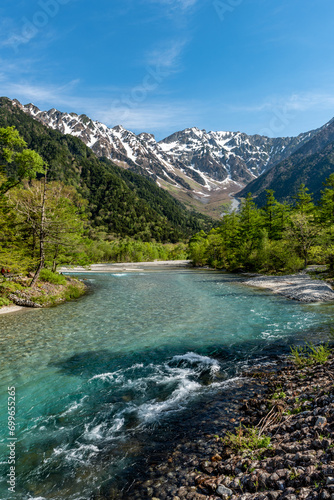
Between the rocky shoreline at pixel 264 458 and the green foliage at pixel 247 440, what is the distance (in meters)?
0.05

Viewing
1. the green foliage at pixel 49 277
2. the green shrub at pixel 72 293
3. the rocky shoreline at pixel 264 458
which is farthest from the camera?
the green foliage at pixel 49 277

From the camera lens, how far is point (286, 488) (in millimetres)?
3975

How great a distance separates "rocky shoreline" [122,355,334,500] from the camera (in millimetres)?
4090

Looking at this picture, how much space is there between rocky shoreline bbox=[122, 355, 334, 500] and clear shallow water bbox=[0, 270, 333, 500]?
3.69 ft

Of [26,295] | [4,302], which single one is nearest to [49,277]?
[26,295]

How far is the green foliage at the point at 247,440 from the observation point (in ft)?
18.2

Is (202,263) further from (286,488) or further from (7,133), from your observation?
(286,488)

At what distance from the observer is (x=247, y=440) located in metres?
5.82

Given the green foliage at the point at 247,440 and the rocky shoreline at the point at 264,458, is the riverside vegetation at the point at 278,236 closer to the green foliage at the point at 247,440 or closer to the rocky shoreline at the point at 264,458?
the rocky shoreline at the point at 264,458

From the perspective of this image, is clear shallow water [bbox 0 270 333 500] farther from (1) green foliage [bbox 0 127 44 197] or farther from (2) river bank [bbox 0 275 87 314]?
(1) green foliage [bbox 0 127 44 197]

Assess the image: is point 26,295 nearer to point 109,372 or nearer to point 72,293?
point 72,293

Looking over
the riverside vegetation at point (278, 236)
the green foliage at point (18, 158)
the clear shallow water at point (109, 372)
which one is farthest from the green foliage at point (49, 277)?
the riverside vegetation at point (278, 236)

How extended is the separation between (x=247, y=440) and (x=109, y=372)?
676 centimetres

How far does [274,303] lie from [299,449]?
69.0ft
